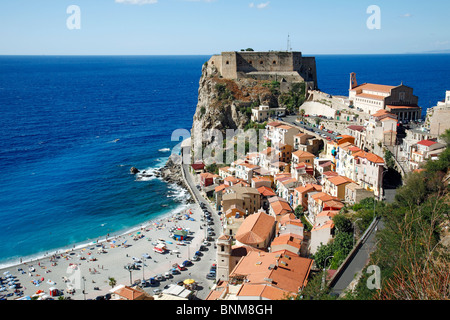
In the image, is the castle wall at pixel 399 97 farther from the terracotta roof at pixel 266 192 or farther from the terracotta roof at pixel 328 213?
the terracotta roof at pixel 328 213

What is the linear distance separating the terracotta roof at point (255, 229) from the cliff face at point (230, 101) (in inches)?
813

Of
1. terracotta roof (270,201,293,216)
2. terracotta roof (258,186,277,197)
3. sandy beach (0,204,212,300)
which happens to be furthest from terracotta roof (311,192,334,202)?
sandy beach (0,204,212,300)

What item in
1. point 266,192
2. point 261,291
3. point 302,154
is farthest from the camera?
point 302,154

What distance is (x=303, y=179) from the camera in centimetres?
3378

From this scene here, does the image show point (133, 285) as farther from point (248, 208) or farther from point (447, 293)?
point (447, 293)

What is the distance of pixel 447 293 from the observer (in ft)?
28.4

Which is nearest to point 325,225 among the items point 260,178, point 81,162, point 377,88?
point 260,178

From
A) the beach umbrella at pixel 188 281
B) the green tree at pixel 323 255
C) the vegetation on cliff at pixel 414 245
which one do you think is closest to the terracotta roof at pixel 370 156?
the vegetation on cliff at pixel 414 245

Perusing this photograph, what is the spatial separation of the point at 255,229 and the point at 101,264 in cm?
1149

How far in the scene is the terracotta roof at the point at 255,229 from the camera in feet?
83.5

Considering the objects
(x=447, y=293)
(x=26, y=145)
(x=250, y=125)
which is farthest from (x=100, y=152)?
(x=447, y=293)

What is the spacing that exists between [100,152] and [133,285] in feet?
116

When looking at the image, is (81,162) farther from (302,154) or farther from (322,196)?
(322,196)
